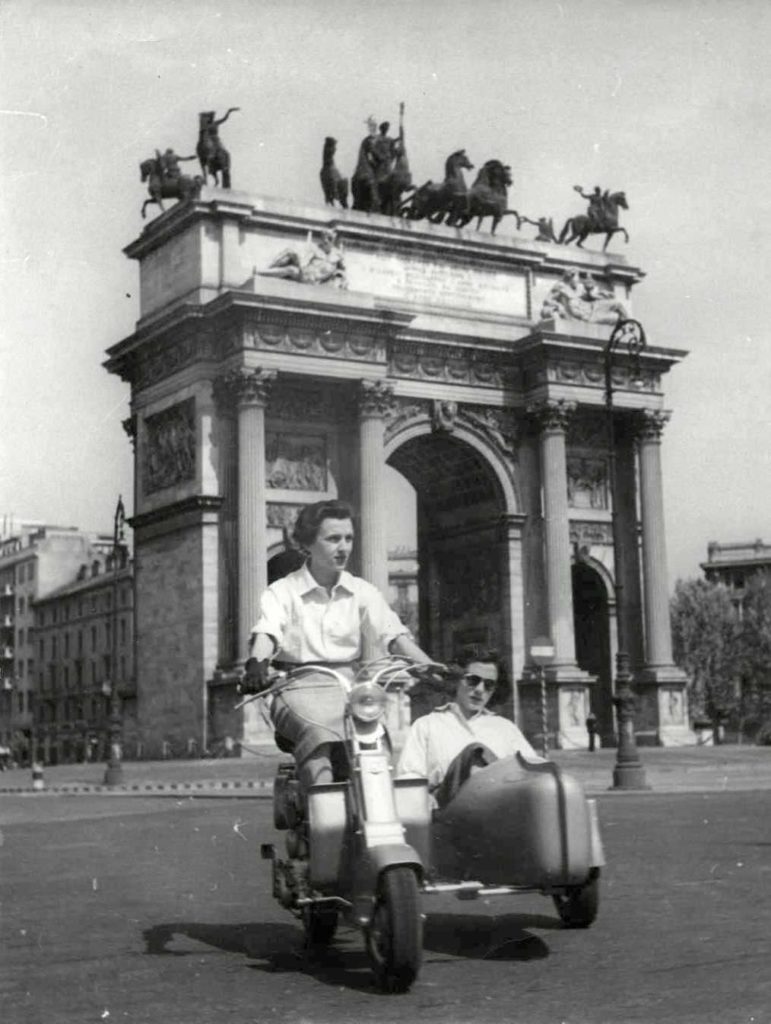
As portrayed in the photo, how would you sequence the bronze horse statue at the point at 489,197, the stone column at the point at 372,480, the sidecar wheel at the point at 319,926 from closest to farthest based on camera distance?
the sidecar wheel at the point at 319,926 < the stone column at the point at 372,480 < the bronze horse statue at the point at 489,197

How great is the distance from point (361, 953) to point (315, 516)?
1.95 metres

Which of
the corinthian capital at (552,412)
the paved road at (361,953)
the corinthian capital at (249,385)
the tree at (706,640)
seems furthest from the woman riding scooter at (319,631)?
the tree at (706,640)

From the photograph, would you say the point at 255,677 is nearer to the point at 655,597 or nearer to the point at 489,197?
the point at 655,597

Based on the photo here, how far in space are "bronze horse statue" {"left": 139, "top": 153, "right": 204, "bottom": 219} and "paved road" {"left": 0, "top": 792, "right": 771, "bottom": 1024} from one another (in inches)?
1109

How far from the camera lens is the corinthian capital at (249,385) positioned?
3544 cm

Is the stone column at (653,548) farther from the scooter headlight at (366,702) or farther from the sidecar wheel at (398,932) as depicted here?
the sidecar wheel at (398,932)

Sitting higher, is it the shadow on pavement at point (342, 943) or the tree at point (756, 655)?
the tree at point (756, 655)

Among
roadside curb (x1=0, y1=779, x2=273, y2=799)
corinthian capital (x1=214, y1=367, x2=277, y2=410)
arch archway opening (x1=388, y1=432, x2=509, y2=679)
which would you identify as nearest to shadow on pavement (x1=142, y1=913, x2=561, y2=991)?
roadside curb (x1=0, y1=779, x2=273, y2=799)

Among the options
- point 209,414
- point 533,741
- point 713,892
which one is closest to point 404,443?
point 209,414

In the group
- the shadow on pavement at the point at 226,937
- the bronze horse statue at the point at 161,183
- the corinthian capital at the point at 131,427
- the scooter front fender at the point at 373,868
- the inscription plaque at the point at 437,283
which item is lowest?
the shadow on pavement at the point at 226,937

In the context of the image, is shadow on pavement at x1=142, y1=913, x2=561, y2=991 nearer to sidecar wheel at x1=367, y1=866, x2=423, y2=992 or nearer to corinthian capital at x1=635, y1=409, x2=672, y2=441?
sidecar wheel at x1=367, y1=866, x2=423, y2=992

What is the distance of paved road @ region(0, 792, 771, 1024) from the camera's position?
5.55m

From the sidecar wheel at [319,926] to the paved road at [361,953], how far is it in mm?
99

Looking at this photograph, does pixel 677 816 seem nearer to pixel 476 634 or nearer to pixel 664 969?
pixel 664 969
